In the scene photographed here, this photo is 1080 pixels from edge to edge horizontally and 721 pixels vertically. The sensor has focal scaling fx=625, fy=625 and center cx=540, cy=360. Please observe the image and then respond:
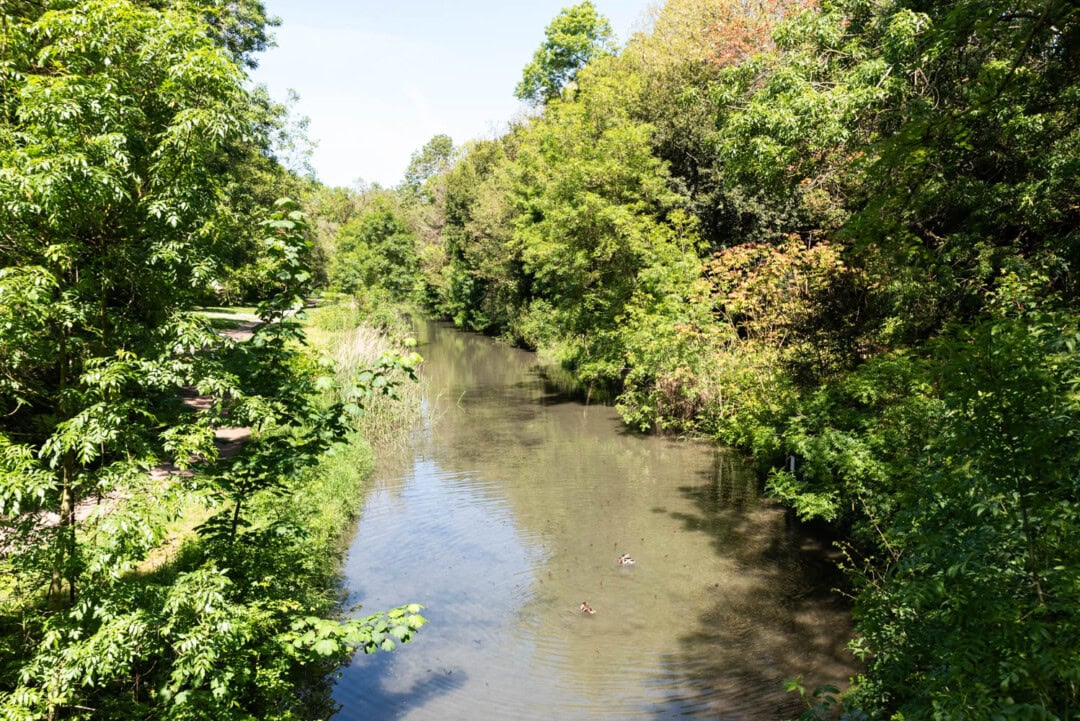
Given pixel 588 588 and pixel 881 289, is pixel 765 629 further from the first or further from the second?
pixel 881 289

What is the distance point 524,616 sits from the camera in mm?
9070

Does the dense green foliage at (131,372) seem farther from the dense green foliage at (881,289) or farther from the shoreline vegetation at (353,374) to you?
the dense green foliage at (881,289)

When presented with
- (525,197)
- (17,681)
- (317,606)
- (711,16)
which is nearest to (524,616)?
(317,606)

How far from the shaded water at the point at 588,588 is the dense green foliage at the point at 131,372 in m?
3.06

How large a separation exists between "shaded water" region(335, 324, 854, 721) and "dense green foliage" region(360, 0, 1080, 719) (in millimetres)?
1157

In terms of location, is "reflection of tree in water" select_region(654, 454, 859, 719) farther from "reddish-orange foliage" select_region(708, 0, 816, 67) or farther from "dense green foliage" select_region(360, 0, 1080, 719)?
"reddish-orange foliage" select_region(708, 0, 816, 67)

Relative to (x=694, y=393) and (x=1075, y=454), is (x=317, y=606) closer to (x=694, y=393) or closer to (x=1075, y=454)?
(x=1075, y=454)

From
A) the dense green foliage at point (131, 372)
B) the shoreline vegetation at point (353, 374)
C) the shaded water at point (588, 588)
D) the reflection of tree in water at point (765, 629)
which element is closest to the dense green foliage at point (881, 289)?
the shoreline vegetation at point (353, 374)

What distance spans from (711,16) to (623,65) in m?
4.34

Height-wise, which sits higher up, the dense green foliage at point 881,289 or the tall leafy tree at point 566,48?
the tall leafy tree at point 566,48

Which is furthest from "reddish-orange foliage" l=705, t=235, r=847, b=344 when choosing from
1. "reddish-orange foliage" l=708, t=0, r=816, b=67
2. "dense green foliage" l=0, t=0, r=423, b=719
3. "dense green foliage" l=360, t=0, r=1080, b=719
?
"reddish-orange foliage" l=708, t=0, r=816, b=67

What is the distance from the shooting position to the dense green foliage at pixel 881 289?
12.0 feet

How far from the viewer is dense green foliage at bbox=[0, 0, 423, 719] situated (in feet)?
13.4

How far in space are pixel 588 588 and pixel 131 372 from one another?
24.3 ft
